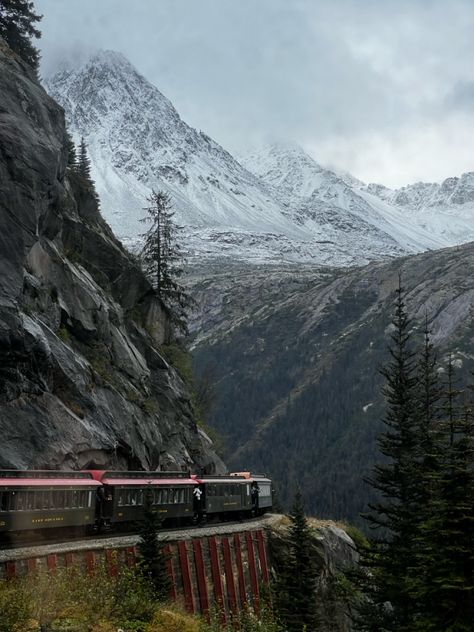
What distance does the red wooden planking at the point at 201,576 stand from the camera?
30359 millimetres

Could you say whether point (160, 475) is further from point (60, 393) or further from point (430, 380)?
point (430, 380)

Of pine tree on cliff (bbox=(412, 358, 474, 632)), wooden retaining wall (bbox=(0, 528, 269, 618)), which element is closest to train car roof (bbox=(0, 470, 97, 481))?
wooden retaining wall (bbox=(0, 528, 269, 618))

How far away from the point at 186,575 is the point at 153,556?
5.25 m

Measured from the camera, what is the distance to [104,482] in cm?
3189

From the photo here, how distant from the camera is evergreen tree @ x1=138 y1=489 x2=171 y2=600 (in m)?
24.7

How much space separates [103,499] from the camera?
3147 centimetres

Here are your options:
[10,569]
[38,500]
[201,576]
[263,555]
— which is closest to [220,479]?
[263,555]

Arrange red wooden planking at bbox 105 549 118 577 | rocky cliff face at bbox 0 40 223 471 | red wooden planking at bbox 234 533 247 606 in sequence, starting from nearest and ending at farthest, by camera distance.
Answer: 1. red wooden planking at bbox 105 549 118 577
2. red wooden planking at bbox 234 533 247 606
3. rocky cliff face at bbox 0 40 223 471

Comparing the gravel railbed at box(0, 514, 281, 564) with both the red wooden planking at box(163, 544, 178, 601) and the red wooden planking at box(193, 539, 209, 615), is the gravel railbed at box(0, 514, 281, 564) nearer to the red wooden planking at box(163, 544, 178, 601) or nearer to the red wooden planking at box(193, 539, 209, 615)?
the red wooden planking at box(163, 544, 178, 601)

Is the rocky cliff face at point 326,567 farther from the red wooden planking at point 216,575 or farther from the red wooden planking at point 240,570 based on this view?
the red wooden planking at point 216,575

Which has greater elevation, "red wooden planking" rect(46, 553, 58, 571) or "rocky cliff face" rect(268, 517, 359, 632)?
"red wooden planking" rect(46, 553, 58, 571)

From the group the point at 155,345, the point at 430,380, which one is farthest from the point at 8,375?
the point at 155,345

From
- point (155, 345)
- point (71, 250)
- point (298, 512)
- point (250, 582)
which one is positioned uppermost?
point (71, 250)

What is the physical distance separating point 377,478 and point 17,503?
18602 mm
